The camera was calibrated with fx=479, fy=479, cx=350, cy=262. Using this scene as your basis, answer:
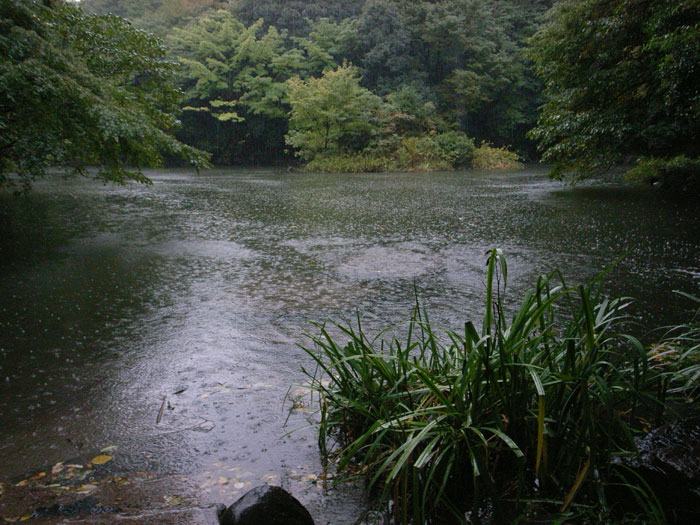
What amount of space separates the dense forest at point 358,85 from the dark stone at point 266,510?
4238 mm

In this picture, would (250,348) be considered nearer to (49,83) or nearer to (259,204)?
(49,83)

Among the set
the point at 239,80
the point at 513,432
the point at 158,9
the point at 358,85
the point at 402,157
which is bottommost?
the point at 513,432

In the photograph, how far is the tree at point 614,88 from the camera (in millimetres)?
6161

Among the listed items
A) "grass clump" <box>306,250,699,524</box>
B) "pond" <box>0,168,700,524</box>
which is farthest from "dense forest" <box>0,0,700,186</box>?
"grass clump" <box>306,250,699,524</box>

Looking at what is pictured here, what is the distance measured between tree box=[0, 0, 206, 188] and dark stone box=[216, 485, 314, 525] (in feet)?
13.6

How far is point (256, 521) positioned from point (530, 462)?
884 millimetres

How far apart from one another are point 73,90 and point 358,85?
21855 mm

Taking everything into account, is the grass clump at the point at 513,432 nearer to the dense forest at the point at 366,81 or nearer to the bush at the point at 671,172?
the bush at the point at 671,172

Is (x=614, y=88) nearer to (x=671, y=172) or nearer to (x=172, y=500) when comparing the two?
(x=671, y=172)

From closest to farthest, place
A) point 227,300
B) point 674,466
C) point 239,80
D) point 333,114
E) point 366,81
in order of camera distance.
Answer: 1. point 674,466
2. point 227,300
3. point 333,114
4. point 239,80
5. point 366,81

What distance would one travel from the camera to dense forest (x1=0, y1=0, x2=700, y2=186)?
5.20m

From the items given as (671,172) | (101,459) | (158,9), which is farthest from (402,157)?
(158,9)

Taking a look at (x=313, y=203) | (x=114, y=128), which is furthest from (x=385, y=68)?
(x=114, y=128)

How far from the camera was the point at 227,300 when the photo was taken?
383 centimetres
